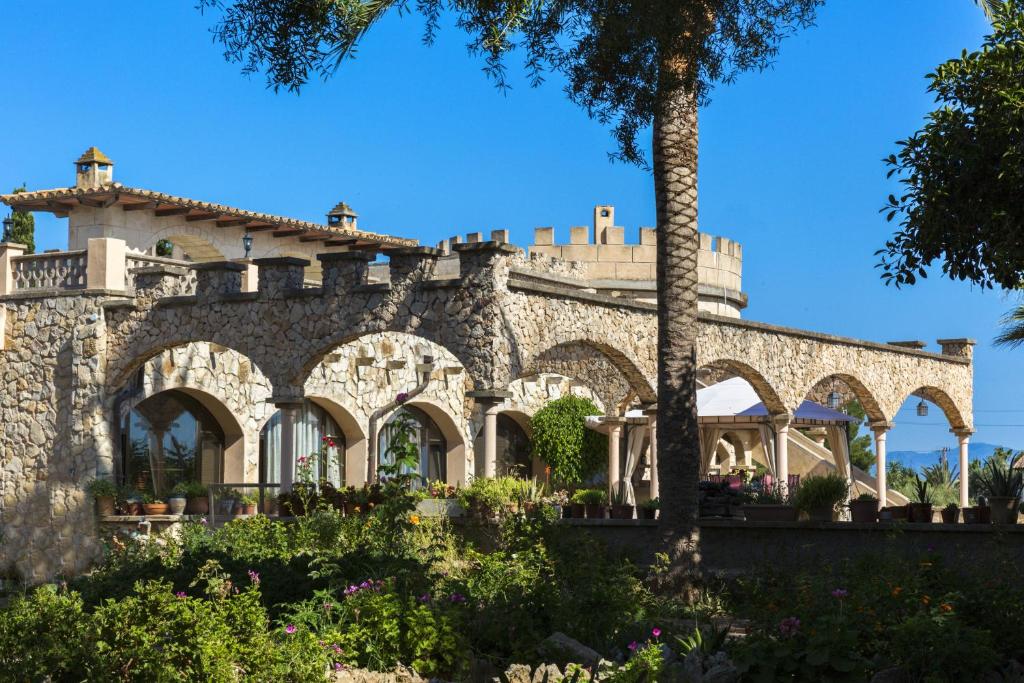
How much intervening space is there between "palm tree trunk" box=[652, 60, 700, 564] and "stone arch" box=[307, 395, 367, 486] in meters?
11.3

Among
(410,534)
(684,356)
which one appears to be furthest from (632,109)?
(410,534)

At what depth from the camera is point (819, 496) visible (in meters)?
15.4

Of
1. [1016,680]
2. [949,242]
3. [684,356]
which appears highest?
[949,242]

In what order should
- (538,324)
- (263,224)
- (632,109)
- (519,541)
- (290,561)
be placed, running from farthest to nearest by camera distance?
(263,224)
(538,324)
(632,109)
(519,541)
(290,561)

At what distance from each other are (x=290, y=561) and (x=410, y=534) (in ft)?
10.4

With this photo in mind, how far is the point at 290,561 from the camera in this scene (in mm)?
11039

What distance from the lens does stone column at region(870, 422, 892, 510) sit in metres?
24.5

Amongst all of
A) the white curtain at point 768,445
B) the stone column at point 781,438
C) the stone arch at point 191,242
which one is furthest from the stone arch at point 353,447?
the stone column at point 781,438

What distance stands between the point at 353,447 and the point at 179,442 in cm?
320

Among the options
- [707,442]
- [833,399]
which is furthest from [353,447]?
[833,399]

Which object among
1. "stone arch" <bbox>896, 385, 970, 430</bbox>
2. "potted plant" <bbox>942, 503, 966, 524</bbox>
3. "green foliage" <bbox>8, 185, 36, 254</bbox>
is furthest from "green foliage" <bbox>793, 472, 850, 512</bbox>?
"green foliage" <bbox>8, 185, 36, 254</bbox>

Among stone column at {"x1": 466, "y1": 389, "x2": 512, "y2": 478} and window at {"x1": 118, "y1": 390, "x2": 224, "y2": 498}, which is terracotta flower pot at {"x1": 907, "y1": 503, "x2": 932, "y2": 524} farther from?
window at {"x1": 118, "y1": 390, "x2": 224, "y2": 498}

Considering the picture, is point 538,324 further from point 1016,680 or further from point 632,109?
point 1016,680

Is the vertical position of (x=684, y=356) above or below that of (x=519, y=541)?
above
